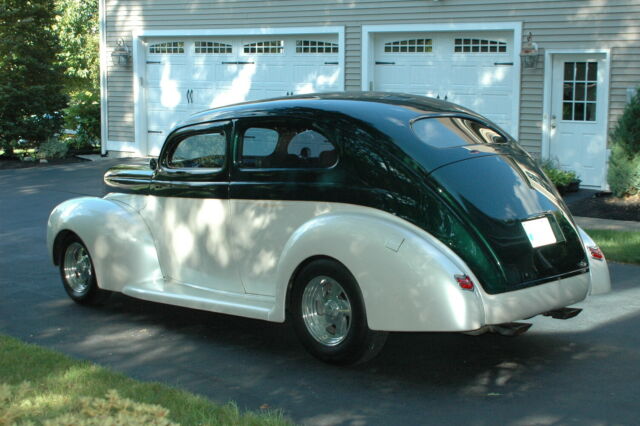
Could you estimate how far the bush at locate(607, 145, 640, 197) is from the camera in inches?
502

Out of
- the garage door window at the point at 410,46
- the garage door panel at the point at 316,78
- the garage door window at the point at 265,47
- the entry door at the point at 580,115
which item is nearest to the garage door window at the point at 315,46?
the garage door panel at the point at 316,78

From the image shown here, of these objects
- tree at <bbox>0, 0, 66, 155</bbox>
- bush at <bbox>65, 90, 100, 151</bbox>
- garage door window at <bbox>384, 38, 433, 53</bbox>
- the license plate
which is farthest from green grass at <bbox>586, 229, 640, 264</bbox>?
bush at <bbox>65, 90, 100, 151</bbox>

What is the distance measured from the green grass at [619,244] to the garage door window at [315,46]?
791cm

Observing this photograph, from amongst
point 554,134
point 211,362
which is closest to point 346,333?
point 211,362

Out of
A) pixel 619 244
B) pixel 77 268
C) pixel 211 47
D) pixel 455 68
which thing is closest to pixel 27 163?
pixel 211 47

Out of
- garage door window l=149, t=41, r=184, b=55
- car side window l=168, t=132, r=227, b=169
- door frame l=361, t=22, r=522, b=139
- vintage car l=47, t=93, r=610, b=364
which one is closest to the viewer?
vintage car l=47, t=93, r=610, b=364

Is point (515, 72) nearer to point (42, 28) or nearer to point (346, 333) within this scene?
point (346, 333)

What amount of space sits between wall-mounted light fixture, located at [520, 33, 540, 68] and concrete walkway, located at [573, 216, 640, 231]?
373 centimetres

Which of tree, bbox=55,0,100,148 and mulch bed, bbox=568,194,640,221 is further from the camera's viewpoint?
tree, bbox=55,0,100,148

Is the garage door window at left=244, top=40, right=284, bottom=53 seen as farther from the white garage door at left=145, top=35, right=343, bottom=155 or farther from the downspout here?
the downspout

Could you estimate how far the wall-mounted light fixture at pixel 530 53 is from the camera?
14317mm

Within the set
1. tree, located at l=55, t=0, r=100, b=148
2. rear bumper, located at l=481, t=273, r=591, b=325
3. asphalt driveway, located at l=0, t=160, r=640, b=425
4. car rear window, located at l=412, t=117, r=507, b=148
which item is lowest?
asphalt driveway, located at l=0, t=160, r=640, b=425

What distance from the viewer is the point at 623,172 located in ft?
42.2

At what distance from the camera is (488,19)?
48.9 ft
